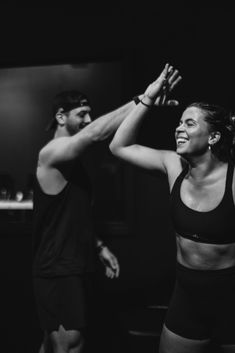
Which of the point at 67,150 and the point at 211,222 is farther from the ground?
the point at 67,150

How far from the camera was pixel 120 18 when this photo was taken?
3547mm

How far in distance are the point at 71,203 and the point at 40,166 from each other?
0.34 meters

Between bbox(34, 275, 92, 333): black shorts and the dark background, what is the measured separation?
38.3 inches

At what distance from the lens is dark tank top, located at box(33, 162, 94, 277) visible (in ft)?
8.83

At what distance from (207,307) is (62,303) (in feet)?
3.11

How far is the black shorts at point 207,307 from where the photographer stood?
2166 millimetres

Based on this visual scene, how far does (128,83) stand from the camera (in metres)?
3.50

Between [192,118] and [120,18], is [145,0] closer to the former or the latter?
[120,18]

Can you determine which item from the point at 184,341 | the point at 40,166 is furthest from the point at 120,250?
the point at 184,341

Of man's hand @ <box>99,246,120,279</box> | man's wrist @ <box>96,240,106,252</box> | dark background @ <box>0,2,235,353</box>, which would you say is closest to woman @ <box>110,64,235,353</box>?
man's hand @ <box>99,246,120,279</box>

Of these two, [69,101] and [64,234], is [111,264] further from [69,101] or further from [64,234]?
[69,101]

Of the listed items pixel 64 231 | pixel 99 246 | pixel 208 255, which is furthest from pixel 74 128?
pixel 208 255

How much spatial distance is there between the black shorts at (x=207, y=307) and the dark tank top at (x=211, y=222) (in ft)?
0.60

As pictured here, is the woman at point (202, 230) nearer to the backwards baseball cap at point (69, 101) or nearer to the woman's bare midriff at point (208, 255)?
the woman's bare midriff at point (208, 255)
